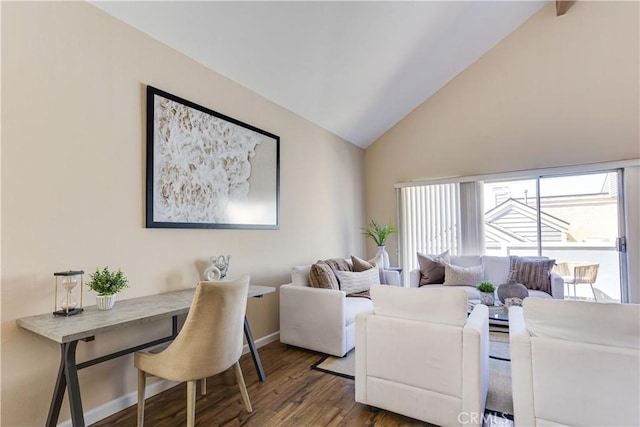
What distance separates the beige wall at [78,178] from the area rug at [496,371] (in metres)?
0.73

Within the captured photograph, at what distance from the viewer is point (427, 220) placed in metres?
5.26

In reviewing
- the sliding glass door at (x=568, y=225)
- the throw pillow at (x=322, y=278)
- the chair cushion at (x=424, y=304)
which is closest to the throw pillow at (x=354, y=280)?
the throw pillow at (x=322, y=278)

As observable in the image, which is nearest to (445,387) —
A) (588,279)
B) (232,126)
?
(232,126)

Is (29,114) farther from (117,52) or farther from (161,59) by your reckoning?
(161,59)

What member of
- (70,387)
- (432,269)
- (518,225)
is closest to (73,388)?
(70,387)

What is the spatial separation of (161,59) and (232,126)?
814 millimetres

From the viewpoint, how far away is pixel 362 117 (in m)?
4.87

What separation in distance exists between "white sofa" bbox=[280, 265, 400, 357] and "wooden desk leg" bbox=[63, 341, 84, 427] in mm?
1916

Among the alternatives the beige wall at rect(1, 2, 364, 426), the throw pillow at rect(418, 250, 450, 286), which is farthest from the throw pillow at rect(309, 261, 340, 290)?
the throw pillow at rect(418, 250, 450, 286)

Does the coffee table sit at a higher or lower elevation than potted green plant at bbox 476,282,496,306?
lower

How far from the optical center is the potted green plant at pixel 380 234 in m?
4.89

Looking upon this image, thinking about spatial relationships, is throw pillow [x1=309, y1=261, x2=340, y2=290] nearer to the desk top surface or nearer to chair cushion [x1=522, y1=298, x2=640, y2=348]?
the desk top surface

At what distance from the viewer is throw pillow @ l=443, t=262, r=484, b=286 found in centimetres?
412

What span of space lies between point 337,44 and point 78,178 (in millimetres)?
2671
